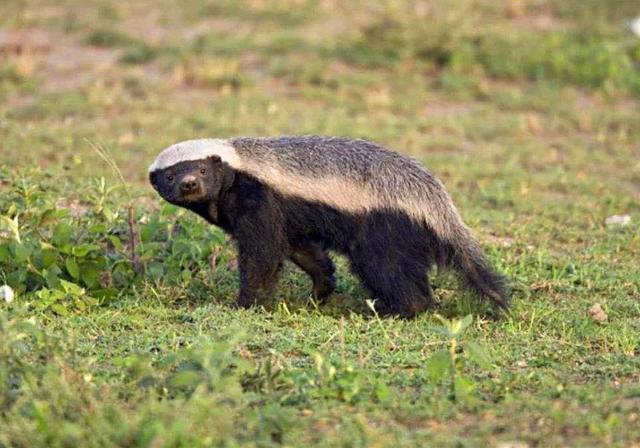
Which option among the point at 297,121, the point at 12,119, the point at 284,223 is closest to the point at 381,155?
the point at 284,223

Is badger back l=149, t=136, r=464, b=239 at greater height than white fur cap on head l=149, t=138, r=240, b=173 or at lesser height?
lesser

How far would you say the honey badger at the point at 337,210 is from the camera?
691 centimetres

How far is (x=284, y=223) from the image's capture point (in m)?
7.02

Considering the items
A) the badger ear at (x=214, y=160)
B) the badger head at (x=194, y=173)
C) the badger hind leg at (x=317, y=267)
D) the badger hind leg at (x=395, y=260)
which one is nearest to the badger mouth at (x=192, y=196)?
the badger head at (x=194, y=173)

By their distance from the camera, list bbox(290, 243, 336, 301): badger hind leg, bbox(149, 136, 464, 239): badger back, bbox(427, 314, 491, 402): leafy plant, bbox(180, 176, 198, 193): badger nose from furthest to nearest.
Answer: bbox(290, 243, 336, 301): badger hind leg, bbox(149, 136, 464, 239): badger back, bbox(180, 176, 198, 193): badger nose, bbox(427, 314, 491, 402): leafy plant

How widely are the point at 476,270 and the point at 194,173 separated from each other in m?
1.75

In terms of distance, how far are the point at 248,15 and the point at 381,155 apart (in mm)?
8062

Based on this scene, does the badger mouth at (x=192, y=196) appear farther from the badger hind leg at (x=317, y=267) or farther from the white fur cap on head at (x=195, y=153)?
the badger hind leg at (x=317, y=267)

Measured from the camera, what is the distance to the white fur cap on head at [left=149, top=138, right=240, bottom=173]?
22.7ft

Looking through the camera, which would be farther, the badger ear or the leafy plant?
the badger ear

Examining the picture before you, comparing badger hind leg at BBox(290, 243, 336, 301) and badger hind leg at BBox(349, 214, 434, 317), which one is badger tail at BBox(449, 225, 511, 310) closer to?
badger hind leg at BBox(349, 214, 434, 317)

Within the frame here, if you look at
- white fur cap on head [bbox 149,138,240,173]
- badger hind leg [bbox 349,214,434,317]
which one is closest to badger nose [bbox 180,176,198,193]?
white fur cap on head [bbox 149,138,240,173]

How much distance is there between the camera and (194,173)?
6883 mm

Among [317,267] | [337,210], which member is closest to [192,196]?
[337,210]
